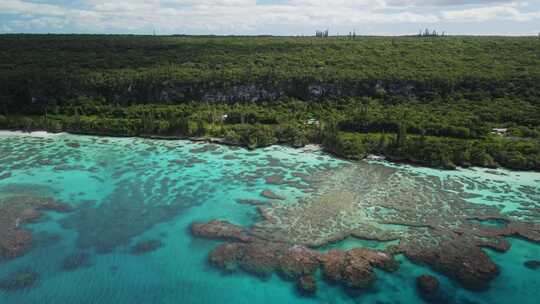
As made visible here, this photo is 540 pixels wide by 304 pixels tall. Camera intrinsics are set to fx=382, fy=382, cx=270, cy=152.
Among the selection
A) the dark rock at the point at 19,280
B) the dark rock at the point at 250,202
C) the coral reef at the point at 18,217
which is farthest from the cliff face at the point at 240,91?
the dark rock at the point at 19,280

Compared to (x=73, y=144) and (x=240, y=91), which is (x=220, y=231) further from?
(x=240, y=91)

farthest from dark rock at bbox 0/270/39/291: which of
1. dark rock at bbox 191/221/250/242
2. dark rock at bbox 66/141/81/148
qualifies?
dark rock at bbox 66/141/81/148

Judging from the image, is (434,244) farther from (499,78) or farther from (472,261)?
(499,78)

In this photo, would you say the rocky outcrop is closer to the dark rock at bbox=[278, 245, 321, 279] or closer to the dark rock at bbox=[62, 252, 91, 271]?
the dark rock at bbox=[278, 245, 321, 279]

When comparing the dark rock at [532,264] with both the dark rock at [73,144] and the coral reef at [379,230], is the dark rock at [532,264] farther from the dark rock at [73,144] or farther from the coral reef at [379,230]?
the dark rock at [73,144]

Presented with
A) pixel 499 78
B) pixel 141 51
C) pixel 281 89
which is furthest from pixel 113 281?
pixel 141 51

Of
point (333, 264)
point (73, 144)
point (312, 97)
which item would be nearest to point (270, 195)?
point (333, 264)
